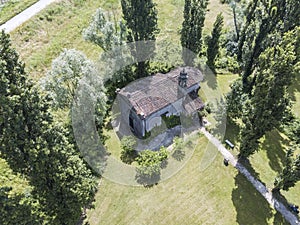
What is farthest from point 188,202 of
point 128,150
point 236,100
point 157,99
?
point 236,100

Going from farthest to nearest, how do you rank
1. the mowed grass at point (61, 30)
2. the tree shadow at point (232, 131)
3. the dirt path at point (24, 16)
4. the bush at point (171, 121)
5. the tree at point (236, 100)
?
the dirt path at point (24, 16) → the mowed grass at point (61, 30) → the bush at point (171, 121) → the tree at point (236, 100) → the tree shadow at point (232, 131)

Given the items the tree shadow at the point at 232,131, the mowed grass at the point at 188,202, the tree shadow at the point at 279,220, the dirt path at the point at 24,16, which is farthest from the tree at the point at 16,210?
the dirt path at the point at 24,16

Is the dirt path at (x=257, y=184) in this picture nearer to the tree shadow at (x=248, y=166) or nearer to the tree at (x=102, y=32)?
the tree shadow at (x=248, y=166)

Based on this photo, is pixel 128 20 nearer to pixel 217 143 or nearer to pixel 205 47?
pixel 205 47

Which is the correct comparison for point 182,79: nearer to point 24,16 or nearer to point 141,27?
point 141,27

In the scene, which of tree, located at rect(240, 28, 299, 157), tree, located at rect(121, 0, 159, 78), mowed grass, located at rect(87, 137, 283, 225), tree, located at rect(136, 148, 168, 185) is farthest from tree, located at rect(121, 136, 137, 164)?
tree, located at rect(240, 28, 299, 157)

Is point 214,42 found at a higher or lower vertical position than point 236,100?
higher
